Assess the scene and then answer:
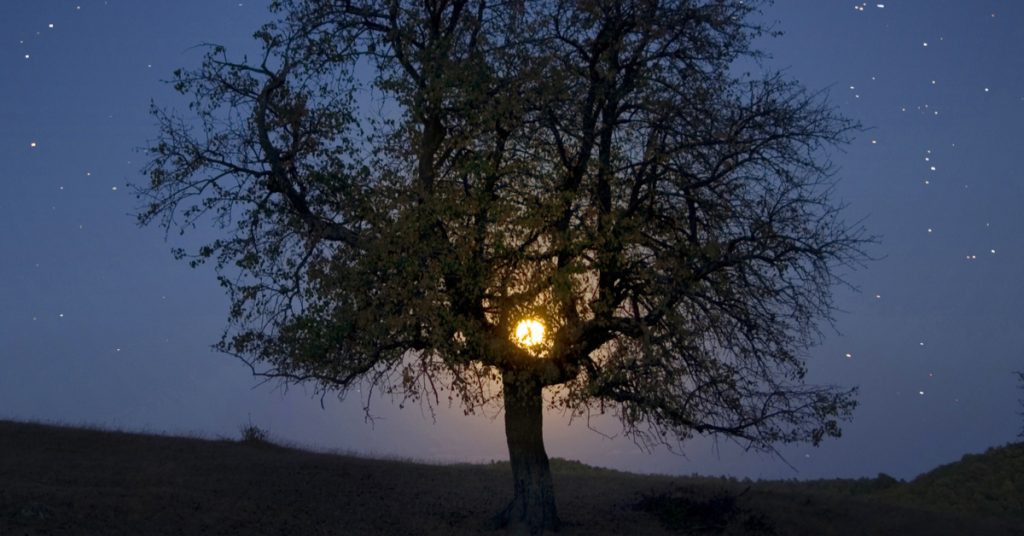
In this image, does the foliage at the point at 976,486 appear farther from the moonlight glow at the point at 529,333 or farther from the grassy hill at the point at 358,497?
the moonlight glow at the point at 529,333

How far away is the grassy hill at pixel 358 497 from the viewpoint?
665 inches

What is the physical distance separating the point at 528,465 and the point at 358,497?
444 cm

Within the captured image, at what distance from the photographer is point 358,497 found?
20250 mm

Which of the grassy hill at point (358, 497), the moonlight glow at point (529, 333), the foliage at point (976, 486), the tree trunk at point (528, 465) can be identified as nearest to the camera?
the moonlight glow at point (529, 333)

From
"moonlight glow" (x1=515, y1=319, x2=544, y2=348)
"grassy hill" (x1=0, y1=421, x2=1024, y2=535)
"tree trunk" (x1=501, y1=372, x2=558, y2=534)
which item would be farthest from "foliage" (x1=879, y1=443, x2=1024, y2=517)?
"moonlight glow" (x1=515, y1=319, x2=544, y2=348)

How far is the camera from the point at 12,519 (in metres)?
15.1

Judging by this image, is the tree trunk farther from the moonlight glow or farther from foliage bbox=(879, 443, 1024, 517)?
foliage bbox=(879, 443, 1024, 517)

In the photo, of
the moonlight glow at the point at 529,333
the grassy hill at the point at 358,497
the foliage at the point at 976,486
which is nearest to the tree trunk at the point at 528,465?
the grassy hill at the point at 358,497

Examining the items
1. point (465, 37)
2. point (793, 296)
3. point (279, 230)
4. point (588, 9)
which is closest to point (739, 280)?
point (793, 296)

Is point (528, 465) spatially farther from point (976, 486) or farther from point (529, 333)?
point (976, 486)

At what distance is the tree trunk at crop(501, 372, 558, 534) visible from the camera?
17641 mm

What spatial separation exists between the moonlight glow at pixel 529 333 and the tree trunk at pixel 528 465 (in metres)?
1.57

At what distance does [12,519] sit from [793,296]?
1298 centimetres

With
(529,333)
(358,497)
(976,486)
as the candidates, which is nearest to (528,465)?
(529,333)
